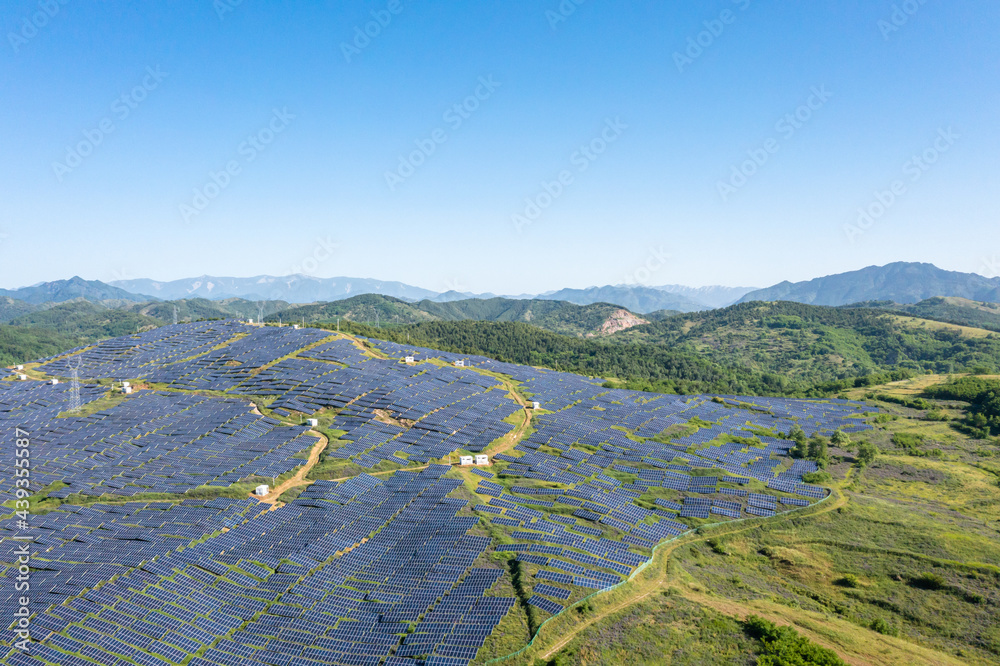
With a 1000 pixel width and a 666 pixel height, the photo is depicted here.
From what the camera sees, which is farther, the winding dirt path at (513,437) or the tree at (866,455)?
the tree at (866,455)

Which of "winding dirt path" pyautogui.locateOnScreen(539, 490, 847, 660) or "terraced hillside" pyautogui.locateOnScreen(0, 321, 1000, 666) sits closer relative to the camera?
"winding dirt path" pyautogui.locateOnScreen(539, 490, 847, 660)

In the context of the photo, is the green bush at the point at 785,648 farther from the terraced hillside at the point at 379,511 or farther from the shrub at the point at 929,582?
the shrub at the point at 929,582

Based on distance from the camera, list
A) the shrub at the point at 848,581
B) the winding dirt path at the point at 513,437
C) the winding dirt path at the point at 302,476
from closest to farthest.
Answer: the shrub at the point at 848,581 < the winding dirt path at the point at 302,476 < the winding dirt path at the point at 513,437

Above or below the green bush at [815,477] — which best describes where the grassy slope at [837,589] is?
below

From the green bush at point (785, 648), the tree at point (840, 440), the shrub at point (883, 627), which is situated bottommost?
the shrub at point (883, 627)

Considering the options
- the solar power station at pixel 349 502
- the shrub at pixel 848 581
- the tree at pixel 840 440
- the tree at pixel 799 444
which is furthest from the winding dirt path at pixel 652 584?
the tree at pixel 840 440

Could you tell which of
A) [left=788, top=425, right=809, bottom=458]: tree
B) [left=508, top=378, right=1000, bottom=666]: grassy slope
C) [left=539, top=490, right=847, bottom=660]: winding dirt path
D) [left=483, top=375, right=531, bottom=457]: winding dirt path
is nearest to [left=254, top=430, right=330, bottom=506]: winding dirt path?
[left=483, top=375, right=531, bottom=457]: winding dirt path

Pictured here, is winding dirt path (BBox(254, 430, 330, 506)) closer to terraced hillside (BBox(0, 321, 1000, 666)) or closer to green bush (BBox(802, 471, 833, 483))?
terraced hillside (BBox(0, 321, 1000, 666))
